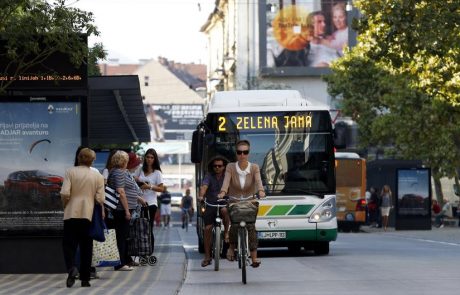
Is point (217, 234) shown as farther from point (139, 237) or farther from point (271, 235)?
point (271, 235)

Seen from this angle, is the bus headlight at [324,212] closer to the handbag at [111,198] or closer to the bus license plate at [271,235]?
the bus license plate at [271,235]

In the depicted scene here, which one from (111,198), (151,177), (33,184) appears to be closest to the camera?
(33,184)

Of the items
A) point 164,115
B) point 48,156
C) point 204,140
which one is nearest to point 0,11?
point 48,156

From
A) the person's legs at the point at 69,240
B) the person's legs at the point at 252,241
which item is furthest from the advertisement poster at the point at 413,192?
the person's legs at the point at 69,240

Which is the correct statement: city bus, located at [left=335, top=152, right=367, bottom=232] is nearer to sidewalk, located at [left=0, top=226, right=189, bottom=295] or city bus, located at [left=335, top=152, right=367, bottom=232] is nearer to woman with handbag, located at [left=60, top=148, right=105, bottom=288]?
sidewalk, located at [left=0, top=226, right=189, bottom=295]

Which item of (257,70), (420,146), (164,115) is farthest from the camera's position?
(164,115)

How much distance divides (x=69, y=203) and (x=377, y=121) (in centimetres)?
4345

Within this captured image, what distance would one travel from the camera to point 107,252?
17562 mm

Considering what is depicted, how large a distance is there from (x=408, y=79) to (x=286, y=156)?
2887 cm

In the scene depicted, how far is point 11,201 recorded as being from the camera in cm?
1795

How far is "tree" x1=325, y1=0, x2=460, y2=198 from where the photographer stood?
29.2 m

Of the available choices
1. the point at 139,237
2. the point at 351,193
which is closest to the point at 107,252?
the point at 139,237

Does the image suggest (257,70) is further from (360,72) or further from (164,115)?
(164,115)

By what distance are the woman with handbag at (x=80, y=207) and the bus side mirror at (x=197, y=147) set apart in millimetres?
6630
